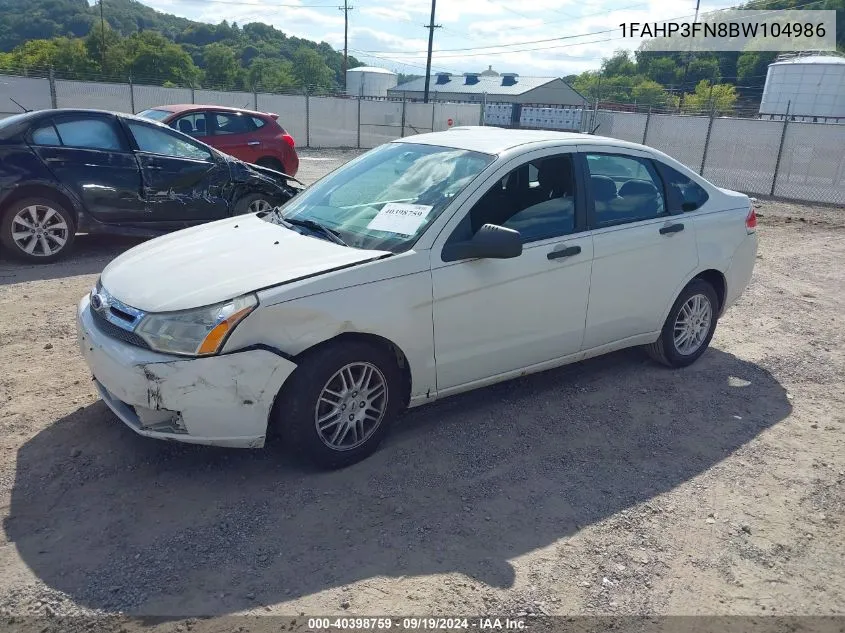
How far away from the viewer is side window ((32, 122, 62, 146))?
23.9 ft

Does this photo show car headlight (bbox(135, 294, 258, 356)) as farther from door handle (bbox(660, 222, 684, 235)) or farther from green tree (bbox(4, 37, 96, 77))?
green tree (bbox(4, 37, 96, 77))

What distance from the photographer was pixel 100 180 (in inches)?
298

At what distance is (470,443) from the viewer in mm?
4141

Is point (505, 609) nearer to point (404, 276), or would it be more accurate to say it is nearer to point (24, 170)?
point (404, 276)

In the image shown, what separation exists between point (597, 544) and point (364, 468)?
4.19 feet

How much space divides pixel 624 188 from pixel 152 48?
73.9 meters

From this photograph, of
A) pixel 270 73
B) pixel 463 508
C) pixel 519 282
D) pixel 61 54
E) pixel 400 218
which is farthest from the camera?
pixel 270 73

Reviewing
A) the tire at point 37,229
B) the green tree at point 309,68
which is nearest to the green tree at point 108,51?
the green tree at point 309,68

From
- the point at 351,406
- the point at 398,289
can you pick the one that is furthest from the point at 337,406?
the point at 398,289

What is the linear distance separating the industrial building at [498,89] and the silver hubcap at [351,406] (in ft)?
231

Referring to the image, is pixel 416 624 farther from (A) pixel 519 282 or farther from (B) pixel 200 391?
(A) pixel 519 282

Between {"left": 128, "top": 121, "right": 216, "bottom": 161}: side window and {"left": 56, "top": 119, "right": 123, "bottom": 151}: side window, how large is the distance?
0.24 m

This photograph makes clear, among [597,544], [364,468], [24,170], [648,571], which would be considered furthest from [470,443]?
[24,170]

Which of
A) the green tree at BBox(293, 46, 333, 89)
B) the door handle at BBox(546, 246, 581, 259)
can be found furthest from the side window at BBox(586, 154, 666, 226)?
the green tree at BBox(293, 46, 333, 89)
